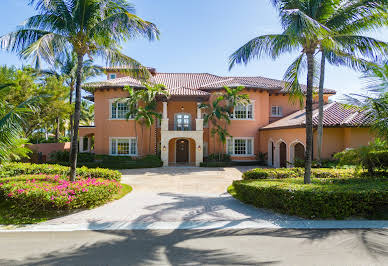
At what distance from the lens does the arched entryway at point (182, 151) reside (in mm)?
22406

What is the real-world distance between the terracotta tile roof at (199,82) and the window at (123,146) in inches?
194

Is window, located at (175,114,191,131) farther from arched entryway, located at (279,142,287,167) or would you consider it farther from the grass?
the grass

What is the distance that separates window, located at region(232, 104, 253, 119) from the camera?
21469mm

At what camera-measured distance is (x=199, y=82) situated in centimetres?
2452

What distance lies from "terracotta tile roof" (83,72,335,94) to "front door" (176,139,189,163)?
5553 millimetres

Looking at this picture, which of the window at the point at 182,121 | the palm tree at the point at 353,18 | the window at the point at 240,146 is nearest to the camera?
the palm tree at the point at 353,18

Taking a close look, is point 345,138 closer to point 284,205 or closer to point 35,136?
point 284,205

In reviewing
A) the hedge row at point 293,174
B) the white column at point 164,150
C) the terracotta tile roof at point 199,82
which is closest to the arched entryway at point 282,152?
the terracotta tile roof at point 199,82

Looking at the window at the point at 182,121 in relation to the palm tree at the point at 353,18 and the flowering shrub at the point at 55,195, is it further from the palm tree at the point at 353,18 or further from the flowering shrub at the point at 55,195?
the palm tree at the point at 353,18

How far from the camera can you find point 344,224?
20.4ft

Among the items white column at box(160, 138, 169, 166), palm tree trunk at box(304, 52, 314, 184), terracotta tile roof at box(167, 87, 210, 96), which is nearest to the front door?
white column at box(160, 138, 169, 166)

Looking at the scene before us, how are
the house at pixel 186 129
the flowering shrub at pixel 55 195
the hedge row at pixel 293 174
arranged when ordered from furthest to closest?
1. the house at pixel 186 129
2. the hedge row at pixel 293 174
3. the flowering shrub at pixel 55 195

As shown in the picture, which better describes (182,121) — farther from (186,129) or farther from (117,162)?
(117,162)

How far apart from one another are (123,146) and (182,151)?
5.68 meters
